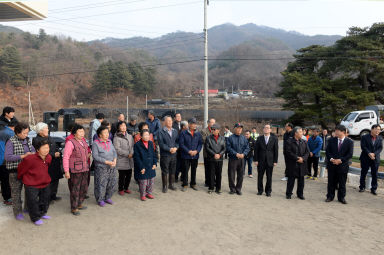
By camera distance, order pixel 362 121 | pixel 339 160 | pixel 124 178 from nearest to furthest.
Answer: pixel 339 160 < pixel 124 178 < pixel 362 121

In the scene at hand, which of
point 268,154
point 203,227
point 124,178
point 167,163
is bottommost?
point 203,227

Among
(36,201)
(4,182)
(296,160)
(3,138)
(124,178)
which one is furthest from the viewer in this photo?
(124,178)

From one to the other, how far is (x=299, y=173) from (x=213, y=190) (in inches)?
82.3

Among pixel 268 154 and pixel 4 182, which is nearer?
pixel 4 182

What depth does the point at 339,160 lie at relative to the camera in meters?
5.92

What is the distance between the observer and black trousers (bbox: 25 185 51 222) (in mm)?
4340

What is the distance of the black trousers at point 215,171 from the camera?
6480mm

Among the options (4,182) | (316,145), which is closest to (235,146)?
(316,145)

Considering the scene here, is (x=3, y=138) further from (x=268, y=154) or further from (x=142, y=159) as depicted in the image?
(x=268, y=154)

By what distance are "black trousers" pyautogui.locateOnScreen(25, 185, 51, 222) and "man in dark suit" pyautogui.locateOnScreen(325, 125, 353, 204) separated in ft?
19.4

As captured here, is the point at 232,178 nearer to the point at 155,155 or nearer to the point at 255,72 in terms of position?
the point at 155,155

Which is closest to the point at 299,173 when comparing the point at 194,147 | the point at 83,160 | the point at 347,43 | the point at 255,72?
the point at 194,147

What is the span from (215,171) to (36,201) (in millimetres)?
3846

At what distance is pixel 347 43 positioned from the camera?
1003 inches
